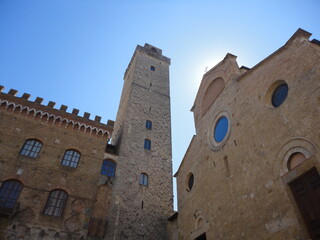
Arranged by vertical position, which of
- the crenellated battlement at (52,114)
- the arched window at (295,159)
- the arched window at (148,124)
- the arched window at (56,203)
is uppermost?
the arched window at (148,124)

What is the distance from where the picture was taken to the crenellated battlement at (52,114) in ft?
51.3

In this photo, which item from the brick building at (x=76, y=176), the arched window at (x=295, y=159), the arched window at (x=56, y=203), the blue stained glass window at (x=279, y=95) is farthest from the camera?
the arched window at (x=56, y=203)

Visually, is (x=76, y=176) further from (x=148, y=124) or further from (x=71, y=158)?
(x=148, y=124)

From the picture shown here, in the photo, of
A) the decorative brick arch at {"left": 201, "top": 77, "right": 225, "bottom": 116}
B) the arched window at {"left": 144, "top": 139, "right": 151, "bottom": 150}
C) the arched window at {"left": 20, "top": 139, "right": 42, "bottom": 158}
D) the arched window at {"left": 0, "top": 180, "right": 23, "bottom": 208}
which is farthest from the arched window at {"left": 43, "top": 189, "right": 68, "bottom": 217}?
the decorative brick arch at {"left": 201, "top": 77, "right": 225, "bottom": 116}

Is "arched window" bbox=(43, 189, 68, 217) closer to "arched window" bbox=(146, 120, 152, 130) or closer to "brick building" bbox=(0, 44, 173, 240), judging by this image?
"brick building" bbox=(0, 44, 173, 240)

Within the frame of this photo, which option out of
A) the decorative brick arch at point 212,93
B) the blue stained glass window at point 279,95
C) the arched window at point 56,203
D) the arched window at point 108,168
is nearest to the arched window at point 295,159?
the blue stained glass window at point 279,95

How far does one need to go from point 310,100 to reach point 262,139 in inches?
90.6

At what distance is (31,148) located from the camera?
14.6 meters

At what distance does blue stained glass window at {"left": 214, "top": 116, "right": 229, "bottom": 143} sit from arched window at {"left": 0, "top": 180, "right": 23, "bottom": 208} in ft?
35.4

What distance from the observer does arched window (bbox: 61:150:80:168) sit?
14914mm

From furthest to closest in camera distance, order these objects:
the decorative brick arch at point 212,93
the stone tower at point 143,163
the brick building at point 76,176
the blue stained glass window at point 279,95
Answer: the stone tower at point 143,163 → the decorative brick arch at point 212,93 → the brick building at point 76,176 → the blue stained glass window at point 279,95

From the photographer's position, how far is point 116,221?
46.8 feet

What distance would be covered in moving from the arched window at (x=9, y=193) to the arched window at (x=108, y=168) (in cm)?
487

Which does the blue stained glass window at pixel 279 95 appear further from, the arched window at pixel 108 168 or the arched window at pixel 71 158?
the arched window at pixel 71 158
